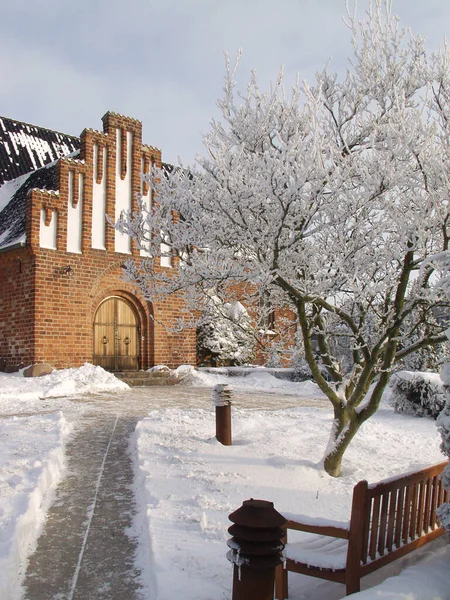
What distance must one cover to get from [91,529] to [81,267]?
11.9 meters

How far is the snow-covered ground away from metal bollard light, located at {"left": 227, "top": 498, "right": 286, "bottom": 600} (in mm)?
491

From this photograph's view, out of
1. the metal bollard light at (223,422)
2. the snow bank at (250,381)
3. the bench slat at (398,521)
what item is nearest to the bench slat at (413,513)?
the bench slat at (398,521)

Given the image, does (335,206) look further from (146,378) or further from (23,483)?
(146,378)

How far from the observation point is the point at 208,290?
689cm

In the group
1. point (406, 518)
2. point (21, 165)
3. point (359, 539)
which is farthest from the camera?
point (21, 165)

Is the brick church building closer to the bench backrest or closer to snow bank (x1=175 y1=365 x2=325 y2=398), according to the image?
snow bank (x1=175 y1=365 x2=325 y2=398)

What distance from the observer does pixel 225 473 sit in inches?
227

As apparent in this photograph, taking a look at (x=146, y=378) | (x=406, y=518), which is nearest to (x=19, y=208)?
(x=146, y=378)

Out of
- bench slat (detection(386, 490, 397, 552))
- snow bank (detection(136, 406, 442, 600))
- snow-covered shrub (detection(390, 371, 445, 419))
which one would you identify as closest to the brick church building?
snow bank (detection(136, 406, 442, 600))

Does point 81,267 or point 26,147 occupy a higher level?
point 26,147

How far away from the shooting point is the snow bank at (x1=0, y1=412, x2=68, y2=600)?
11.7 feet

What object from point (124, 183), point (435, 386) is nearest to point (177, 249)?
point (435, 386)

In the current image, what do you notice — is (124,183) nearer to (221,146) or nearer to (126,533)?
(221,146)

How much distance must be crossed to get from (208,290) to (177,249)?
3.01 feet
